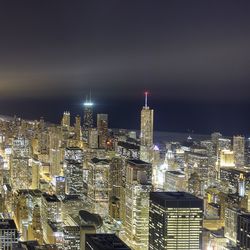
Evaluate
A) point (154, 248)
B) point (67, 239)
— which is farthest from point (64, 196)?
point (154, 248)

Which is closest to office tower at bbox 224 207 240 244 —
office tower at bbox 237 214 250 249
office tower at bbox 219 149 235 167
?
office tower at bbox 237 214 250 249

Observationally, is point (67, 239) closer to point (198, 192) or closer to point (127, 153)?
point (198, 192)

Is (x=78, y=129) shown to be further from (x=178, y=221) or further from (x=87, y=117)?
(x=178, y=221)

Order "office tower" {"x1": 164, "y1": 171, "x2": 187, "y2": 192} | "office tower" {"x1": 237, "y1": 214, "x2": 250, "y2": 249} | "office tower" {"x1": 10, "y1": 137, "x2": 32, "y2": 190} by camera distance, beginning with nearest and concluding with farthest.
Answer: "office tower" {"x1": 237, "y1": 214, "x2": 250, "y2": 249}, "office tower" {"x1": 164, "y1": 171, "x2": 187, "y2": 192}, "office tower" {"x1": 10, "y1": 137, "x2": 32, "y2": 190}

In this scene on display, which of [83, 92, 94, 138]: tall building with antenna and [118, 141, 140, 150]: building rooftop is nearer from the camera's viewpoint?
[118, 141, 140, 150]: building rooftop

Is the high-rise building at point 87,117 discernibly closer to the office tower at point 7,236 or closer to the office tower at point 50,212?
the office tower at point 50,212

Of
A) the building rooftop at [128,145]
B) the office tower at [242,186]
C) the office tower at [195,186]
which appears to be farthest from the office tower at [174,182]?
the building rooftop at [128,145]

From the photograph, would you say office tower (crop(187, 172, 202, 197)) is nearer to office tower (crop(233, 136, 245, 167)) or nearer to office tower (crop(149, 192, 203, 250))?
office tower (crop(233, 136, 245, 167))

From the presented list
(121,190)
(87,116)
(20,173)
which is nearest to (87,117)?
(87,116)
